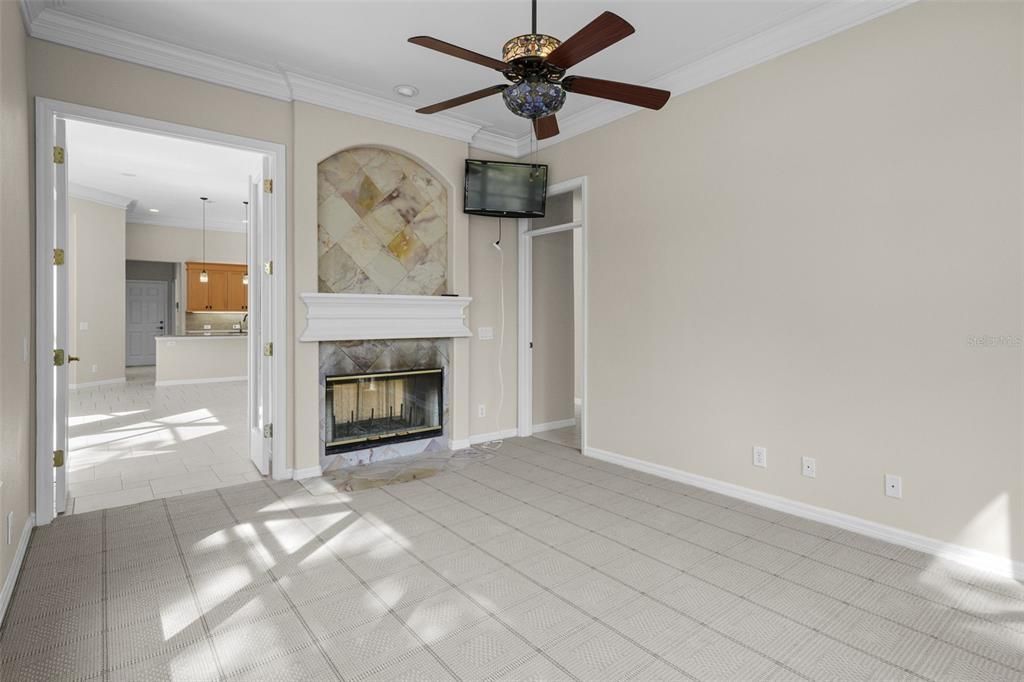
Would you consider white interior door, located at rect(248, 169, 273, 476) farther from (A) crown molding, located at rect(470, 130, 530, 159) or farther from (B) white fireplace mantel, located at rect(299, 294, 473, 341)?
(A) crown molding, located at rect(470, 130, 530, 159)

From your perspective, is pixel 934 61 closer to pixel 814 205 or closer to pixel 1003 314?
pixel 814 205

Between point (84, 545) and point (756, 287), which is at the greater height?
point (756, 287)

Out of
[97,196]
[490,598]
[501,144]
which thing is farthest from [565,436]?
[97,196]

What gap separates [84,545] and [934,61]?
16.8 feet

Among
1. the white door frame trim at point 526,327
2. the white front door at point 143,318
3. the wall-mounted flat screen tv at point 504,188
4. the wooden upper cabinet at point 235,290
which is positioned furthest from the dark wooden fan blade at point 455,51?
the white front door at point 143,318

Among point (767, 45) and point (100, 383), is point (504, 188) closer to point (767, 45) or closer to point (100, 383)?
point (767, 45)

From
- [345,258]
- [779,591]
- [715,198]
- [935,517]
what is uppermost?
[715,198]

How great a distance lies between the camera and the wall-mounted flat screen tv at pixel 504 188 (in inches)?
183

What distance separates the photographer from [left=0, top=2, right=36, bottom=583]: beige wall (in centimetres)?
216

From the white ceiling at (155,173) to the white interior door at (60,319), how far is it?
1.31 meters

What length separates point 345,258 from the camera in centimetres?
423

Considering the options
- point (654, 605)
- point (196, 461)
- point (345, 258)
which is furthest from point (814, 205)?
point (196, 461)

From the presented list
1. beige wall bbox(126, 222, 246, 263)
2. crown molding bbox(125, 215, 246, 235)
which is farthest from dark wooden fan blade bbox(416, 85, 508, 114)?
beige wall bbox(126, 222, 246, 263)

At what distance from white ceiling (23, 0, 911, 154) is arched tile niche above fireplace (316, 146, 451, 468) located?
665 millimetres
